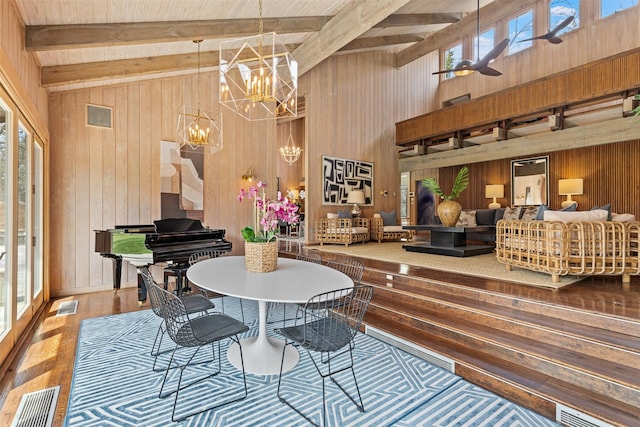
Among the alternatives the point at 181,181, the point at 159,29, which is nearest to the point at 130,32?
the point at 159,29

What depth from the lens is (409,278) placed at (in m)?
3.91

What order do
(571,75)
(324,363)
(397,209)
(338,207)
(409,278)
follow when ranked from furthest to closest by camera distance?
(397,209), (338,207), (571,75), (409,278), (324,363)

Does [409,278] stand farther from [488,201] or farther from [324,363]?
[488,201]

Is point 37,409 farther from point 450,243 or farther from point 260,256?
point 450,243

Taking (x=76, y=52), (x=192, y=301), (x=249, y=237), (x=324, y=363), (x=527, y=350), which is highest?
(x=76, y=52)

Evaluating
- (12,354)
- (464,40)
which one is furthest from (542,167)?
(12,354)

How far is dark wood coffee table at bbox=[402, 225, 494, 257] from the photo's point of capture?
5469mm

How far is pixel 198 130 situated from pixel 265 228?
10.8 ft

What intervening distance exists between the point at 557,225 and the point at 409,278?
5.35 ft

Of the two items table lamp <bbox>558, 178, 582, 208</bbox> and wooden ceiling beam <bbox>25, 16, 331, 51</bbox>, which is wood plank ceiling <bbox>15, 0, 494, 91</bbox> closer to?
wooden ceiling beam <bbox>25, 16, 331, 51</bbox>

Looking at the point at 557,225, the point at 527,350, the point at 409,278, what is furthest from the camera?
the point at 409,278

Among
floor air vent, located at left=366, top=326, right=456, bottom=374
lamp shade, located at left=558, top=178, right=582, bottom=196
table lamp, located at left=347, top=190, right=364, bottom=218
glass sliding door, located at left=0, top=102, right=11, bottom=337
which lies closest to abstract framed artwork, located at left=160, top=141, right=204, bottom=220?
glass sliding door, located at left=0, top=102, right=11, bottom=337

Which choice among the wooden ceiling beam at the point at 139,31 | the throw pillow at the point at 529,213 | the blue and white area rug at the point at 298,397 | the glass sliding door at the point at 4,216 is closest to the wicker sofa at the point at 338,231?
the throw pillow at the point at 529,213

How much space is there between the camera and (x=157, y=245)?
411cm
